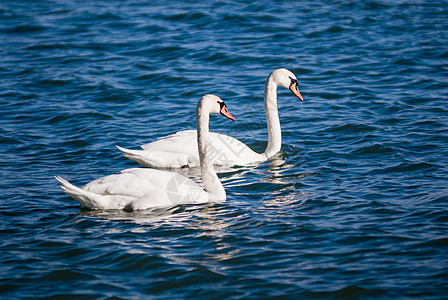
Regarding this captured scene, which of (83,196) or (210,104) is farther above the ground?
(210,104)

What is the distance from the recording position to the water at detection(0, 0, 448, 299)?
19.3 feet

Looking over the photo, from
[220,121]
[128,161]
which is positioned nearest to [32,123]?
[128,161]

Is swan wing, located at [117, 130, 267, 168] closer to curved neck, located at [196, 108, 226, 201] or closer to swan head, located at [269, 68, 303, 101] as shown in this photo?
curved neck, located at [196, 108, 226, 201]

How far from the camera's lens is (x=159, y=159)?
9.13 m

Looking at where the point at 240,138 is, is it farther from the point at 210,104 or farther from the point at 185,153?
the point at 210,104

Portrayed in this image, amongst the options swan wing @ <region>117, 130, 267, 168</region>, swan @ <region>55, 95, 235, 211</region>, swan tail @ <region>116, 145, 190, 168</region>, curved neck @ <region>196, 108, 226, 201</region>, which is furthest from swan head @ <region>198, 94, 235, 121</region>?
swan tail @ <region>116, 145, 190, 168</region>

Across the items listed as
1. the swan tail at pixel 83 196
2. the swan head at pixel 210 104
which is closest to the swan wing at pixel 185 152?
the swan head at pixel 210 104

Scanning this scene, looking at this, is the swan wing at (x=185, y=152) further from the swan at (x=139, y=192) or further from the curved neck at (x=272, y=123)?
the swan at (x=139, y=192)

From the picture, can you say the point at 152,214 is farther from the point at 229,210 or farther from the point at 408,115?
the point at 408,115

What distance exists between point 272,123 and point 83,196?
12.2 ft

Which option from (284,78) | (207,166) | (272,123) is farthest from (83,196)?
(284,78)

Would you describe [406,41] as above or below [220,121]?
above

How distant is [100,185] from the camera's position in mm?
7301

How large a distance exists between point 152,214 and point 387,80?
708 centimetres
